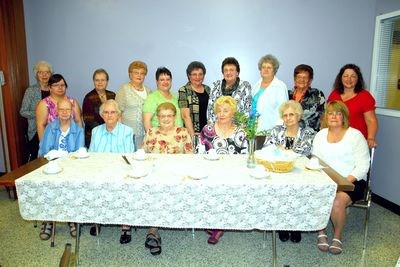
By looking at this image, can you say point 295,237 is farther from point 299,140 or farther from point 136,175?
point 136,175

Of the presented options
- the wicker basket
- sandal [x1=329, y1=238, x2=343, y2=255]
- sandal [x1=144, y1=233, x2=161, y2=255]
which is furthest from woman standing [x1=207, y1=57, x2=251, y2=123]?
sandal [x1=329, y1=238, x2=343, y2=255]

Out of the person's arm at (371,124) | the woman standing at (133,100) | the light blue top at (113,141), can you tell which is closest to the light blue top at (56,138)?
the light blue top at (113,141)

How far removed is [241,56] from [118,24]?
1.61m

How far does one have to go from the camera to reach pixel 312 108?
3.05 metres

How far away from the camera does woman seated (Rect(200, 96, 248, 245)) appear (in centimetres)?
256

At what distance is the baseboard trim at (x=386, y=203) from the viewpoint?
325cm

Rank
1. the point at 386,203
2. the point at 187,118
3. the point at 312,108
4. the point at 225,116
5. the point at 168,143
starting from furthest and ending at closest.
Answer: the point at 386,203
the point at 187,118
the point at 312,108
the point at 168,143
the point at 225,116

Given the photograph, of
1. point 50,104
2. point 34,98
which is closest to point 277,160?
point 50,104

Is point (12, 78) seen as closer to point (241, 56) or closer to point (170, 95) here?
point (170, 95)

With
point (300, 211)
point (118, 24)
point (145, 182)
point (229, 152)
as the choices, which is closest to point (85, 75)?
point (118, 24)

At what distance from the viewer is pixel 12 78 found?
370 centimetres

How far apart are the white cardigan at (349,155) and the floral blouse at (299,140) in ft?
0.45

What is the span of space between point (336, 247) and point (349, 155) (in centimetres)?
74

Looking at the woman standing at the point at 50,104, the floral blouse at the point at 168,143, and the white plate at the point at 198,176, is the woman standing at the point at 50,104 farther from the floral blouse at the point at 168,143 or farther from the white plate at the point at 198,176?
the white plate at the point at 198,176
